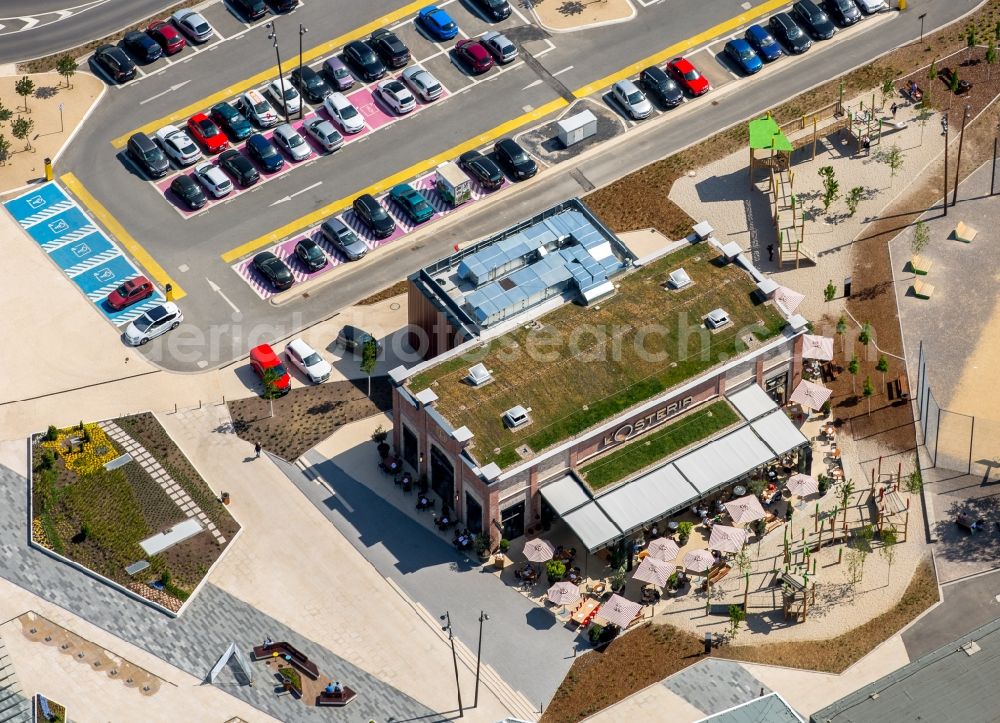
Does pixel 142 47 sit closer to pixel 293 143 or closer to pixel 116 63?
pixel 116 63

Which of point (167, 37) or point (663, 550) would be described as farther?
point (167, 37)

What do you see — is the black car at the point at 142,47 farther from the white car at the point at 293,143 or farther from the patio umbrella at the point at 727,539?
the patio umbrella at the point at 727,539

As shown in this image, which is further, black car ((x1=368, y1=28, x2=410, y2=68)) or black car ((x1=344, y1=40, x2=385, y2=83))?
black car ((x1=368, y1=28, x2=410, y2=68))

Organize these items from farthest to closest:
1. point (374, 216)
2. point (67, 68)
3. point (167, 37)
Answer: point (167, 37), point (67, 68), point (374, 216)

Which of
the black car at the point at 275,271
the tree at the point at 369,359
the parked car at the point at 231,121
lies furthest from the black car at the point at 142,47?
the tree at the point at 369,359

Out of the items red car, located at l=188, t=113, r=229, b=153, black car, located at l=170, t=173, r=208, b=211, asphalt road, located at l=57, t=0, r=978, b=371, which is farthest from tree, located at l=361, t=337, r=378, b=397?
red car, located at l=188, t=113, r=229, b=153

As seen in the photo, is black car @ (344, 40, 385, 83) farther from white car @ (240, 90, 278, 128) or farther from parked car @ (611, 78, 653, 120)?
parked car @ (611, 78, 653, 120)

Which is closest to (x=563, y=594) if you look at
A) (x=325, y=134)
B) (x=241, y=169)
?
(x=241, y=169)
